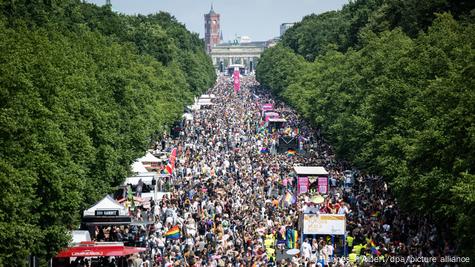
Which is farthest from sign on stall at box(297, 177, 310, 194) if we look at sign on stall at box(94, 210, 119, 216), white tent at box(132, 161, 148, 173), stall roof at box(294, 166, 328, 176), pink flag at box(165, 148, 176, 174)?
sign on stall at box(94, 210, 119, 216)

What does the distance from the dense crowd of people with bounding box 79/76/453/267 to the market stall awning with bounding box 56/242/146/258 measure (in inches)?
110

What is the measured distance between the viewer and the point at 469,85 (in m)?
44.0

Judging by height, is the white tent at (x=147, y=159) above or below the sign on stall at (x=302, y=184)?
above

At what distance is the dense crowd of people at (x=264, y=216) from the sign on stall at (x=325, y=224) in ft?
1.40

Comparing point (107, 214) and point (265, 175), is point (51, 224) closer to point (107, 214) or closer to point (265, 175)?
point (107, 214)

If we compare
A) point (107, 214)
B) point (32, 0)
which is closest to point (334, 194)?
point (107, 214)

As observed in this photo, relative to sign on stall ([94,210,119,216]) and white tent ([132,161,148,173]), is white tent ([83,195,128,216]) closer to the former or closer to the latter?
sign on stall ([94,210,119,216])

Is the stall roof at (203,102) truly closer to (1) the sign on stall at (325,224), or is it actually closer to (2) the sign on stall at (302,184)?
(2) the sign on stall at (302,184)

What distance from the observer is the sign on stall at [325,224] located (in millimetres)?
44094

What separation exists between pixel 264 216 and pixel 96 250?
15.9 meters

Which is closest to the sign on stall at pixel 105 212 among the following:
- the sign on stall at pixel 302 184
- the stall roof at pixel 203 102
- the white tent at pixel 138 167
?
the sign on stall at pixel 302 184

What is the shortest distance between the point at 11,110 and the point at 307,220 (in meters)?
13.7

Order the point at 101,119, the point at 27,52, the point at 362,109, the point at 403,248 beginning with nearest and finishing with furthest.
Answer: the point at 403,248, the point at 27,52, the point at 101,119, the point at 362,109

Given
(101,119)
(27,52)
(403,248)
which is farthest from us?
(101,119)
